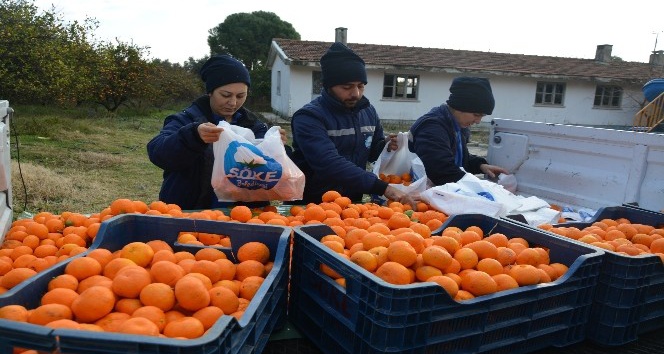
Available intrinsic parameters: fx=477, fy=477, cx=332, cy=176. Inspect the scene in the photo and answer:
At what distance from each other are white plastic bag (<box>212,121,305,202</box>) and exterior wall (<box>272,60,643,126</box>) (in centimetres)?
1930

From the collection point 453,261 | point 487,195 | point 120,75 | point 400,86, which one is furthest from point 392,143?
point 120,75

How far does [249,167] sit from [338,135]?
986 mm

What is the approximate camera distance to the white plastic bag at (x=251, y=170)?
2.79m

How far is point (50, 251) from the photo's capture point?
196 cm

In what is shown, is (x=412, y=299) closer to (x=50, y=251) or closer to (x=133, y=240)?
(x=133, y=240)

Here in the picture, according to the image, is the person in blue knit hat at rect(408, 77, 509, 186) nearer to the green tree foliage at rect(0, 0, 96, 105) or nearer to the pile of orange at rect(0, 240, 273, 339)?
the pile of orange at rect(0, 240, 273, 339)

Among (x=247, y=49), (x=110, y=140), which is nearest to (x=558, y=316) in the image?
(x=110, y=140)

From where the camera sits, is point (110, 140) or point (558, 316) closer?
point (558, 316)

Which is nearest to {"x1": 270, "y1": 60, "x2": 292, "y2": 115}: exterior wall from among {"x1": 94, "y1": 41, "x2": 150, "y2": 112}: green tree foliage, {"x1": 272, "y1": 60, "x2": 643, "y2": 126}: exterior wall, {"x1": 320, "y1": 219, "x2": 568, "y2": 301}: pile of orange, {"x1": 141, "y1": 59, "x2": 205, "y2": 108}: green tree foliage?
{"x1": 272, "y1": 60, "x2": 643, "y2": 126}: exterior wall

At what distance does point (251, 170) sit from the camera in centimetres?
281

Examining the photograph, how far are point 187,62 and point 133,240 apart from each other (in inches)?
1867

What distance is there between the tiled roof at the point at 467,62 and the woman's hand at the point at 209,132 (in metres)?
19.1

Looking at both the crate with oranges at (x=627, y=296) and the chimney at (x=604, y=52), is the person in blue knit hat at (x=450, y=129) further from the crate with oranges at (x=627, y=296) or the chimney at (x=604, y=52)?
the chimney at (x=604, y=52)

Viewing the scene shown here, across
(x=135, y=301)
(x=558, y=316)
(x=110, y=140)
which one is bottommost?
(x=110, y=140)
